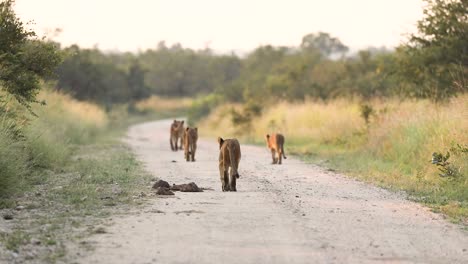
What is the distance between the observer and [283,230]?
32.2 ft

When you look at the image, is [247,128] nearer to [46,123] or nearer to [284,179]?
[46,123]

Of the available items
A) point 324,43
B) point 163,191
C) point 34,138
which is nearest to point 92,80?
point 34,138

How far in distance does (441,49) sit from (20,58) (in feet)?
42.4

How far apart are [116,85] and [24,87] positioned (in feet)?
161

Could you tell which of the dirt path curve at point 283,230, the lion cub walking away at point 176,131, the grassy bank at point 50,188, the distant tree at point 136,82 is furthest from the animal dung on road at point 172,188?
the distant tree at point 136,82

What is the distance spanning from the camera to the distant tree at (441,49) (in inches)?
951

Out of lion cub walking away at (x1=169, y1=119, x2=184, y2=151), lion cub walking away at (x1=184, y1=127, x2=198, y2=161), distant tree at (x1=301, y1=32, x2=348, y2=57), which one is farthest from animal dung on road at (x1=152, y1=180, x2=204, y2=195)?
distant tree at (x1=301, y1=32, x2=348, y2=57)

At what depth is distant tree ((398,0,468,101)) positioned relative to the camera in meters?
24.2

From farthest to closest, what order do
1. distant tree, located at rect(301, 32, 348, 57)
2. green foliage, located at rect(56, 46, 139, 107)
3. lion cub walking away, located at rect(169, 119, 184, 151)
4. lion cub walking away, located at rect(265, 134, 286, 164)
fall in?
1. distant tree, located at rect(301, 32, 348, 57)
2. green foliage, located at rect(56, 46, 139, 107)
3. lion cub walking away, located at rect(169, 119, 184, 151)
4. lion cub walking away, located at rect(265, 134, 286, 164)

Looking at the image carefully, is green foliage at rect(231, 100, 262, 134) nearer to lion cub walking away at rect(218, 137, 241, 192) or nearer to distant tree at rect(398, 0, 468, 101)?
distant tree at rect(398, 0, 468, 101)

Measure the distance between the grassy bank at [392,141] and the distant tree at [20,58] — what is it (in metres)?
6.68

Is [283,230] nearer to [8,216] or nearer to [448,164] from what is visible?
[8,216]

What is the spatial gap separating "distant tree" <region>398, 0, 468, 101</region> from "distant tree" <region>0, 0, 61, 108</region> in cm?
1121

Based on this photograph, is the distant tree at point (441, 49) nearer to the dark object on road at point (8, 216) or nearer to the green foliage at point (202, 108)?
the dark object on road at point (8, 216)
